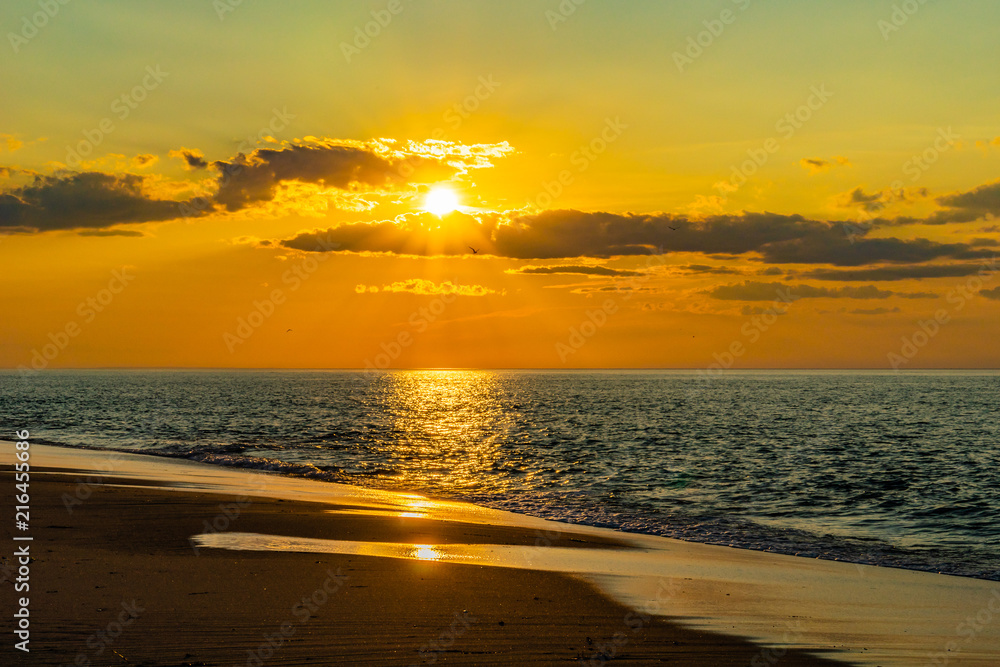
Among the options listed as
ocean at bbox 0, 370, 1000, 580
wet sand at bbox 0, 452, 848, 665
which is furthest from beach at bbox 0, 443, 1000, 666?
ocean at bbox 0, 370, 1000, 580

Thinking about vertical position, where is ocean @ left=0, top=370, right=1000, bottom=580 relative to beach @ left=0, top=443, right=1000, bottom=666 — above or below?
below

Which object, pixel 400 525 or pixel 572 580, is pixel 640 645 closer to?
pixel 572 580

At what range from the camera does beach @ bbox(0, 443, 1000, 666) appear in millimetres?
8492

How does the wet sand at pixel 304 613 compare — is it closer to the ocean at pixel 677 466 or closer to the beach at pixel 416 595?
the beach at pixel 416 595

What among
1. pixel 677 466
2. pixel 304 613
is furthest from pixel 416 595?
pixel 677 466

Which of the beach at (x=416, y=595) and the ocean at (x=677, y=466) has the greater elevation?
the beach at (x=416, y=595)

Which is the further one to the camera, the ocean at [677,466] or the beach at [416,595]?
the ocean at [677,466]

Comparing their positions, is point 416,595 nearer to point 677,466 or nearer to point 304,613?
point 304,613

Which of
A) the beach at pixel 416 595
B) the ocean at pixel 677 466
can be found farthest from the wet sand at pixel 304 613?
the ocean at pixel 677 466

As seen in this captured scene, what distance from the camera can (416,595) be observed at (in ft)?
34.9

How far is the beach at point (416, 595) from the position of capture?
849 centimetres

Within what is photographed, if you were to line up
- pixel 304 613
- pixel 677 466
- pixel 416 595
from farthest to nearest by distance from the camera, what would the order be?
pixel 677 466 < pixel 416 595 < pixel 304 613

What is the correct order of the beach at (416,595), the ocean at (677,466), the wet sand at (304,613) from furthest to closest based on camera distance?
the ocean at (677,466)
the beach at (416,595)
the wet sand at (304,613)

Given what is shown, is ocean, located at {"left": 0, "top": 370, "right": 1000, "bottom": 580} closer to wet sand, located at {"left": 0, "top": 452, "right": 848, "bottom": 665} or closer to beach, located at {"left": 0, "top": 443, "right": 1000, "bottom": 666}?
beach, located at {"left": 0, "top": 443, "right": 1000, "bottom": 666}
